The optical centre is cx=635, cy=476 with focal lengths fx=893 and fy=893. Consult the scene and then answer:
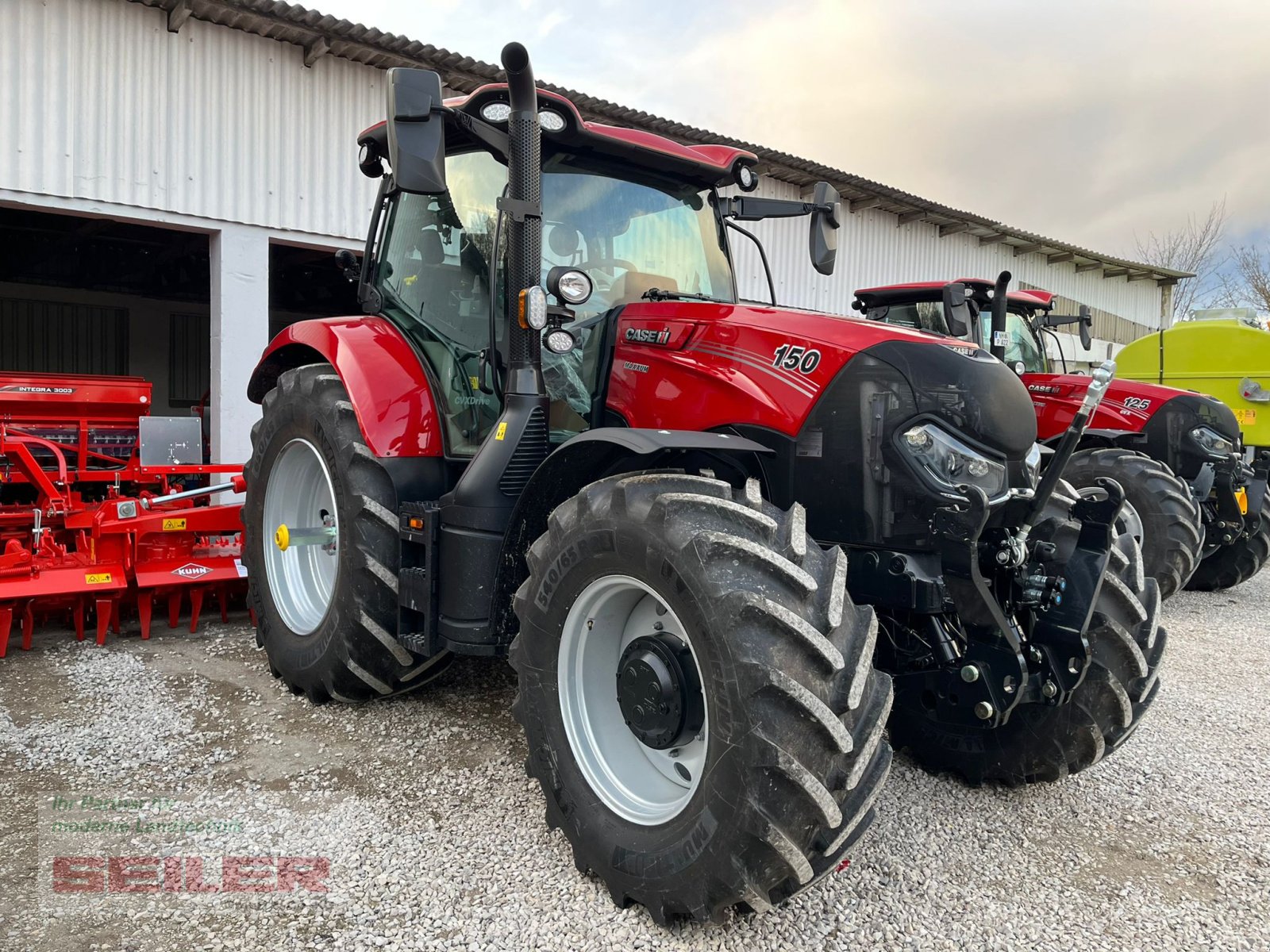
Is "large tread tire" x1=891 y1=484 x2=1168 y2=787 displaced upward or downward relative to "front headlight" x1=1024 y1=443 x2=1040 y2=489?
downward

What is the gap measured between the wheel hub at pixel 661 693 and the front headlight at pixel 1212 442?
595 cm

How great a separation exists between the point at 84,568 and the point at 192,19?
16.7ft

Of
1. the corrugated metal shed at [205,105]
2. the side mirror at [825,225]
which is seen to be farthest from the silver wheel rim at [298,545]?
the corrugated metal shed at [205,105]

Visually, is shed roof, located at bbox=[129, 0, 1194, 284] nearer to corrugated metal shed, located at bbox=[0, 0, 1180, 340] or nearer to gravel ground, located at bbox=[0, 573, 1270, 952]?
corrugated metal shed, located at bbox=[0, 0, 1180, 340]

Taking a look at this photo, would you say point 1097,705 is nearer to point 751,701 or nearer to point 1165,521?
point 751,701

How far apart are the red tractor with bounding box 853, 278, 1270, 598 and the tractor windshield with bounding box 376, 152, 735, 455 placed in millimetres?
3140

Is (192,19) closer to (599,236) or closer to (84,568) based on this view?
(84,568)

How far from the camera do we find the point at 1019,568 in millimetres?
2529

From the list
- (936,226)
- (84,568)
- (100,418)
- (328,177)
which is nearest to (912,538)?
(84,568)

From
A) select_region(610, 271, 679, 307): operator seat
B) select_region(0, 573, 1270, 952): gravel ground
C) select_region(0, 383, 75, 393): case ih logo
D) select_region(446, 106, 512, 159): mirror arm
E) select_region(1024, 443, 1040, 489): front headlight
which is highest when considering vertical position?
select_region(446, 106, 512, 159): mirror arm

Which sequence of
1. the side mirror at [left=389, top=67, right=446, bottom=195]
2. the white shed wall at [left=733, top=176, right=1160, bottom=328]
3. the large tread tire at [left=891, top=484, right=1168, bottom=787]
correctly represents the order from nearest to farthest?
the side mirror at [left=389, top=67, right=446, bottom=195], the large tread tire at [left=891, top=484, right=1168, bottom=787], the white shed wall at [left=733, top=176, right=1160, bottom=328]

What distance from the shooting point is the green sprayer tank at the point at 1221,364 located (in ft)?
27.8

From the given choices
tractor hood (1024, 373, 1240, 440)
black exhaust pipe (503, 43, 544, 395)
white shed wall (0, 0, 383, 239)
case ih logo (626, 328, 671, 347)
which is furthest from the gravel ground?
white shed wall (0, 0, 383, 239)

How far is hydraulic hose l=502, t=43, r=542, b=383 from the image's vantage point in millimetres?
2816
